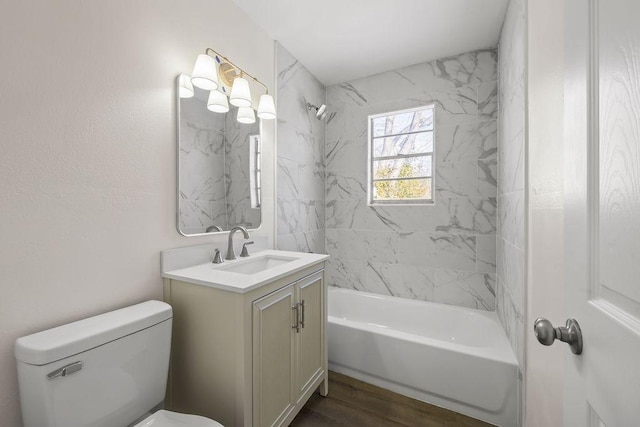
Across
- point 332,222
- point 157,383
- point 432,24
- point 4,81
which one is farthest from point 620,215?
point 332,222

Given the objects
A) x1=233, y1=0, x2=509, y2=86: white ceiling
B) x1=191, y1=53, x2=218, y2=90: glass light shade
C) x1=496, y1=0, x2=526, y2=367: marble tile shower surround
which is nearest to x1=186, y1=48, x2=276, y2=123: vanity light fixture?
x1=191, y1=53, x2=218, y2=90: glass light shade

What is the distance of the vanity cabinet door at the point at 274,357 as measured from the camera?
116 cm

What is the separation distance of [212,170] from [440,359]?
1824mm

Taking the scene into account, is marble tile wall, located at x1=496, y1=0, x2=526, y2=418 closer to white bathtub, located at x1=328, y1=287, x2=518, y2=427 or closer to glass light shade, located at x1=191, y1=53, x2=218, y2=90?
white bathtub, located at x1=328, y1=287, x2=518, y2=427

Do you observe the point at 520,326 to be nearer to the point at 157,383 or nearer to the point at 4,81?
the point at 157,383

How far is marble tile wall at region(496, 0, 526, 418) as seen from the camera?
1.45 meters

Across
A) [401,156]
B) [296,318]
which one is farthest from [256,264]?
[401,156]

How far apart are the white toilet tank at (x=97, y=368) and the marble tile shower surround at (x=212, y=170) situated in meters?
0.54

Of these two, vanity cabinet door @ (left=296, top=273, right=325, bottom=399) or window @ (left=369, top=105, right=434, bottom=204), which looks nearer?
vanity cabinet door @ (left=296, top=273, right=325, bottom=399)

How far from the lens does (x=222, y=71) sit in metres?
1.67

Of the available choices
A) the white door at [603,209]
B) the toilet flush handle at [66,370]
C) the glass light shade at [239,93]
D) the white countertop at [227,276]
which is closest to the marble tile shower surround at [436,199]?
the white countertop at [227,276]

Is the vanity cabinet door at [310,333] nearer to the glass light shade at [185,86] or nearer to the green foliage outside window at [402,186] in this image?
the glass light shade at [185,86]

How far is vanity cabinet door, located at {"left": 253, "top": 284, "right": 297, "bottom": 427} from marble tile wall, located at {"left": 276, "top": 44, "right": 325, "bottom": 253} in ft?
2.94

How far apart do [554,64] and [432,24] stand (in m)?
1.24
